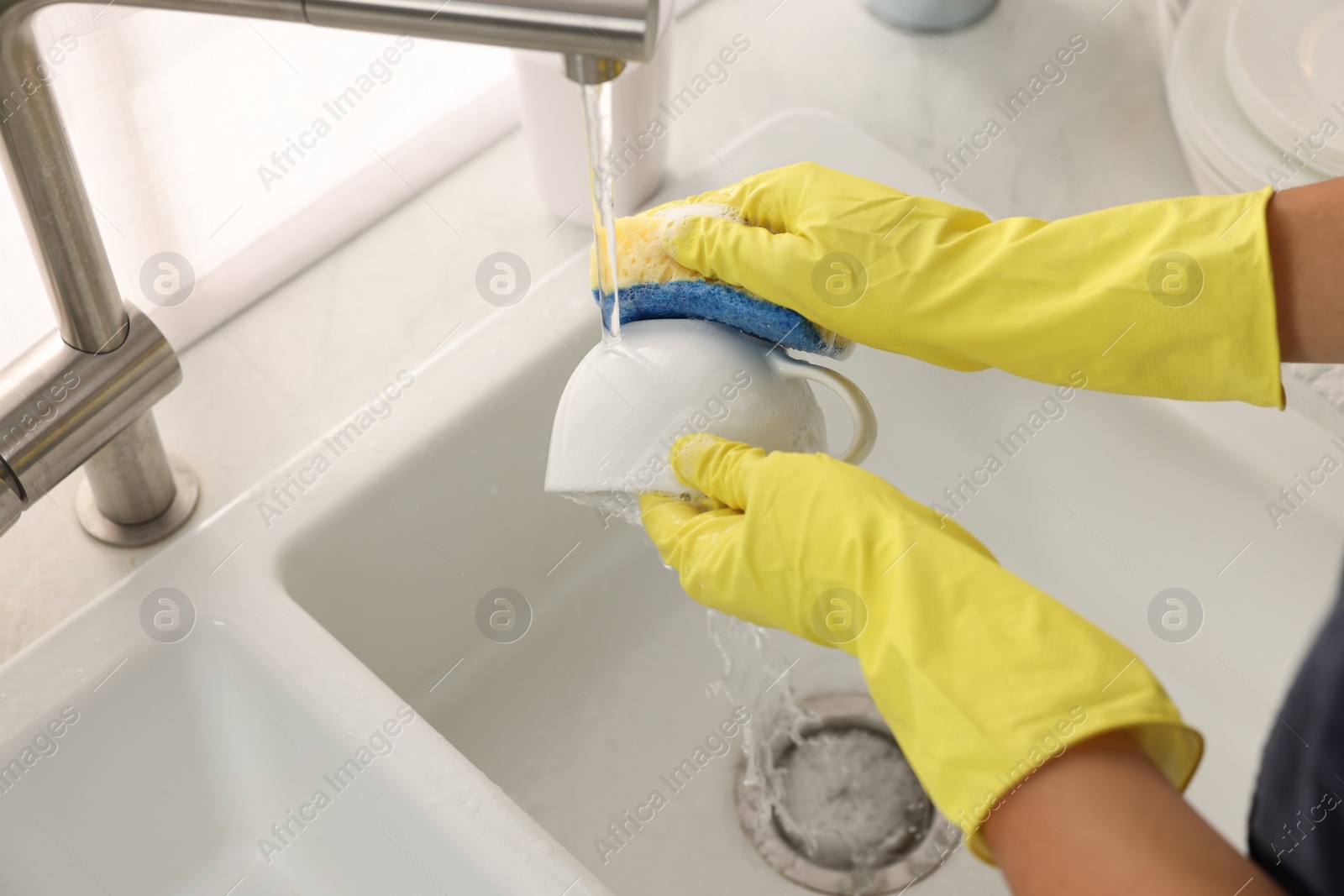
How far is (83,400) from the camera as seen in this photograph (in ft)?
1.82

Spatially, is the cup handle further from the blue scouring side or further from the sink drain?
the sink drain

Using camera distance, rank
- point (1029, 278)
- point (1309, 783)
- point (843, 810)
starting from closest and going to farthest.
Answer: point (1309, 783) → point (1029, 278) → point (843, 810)

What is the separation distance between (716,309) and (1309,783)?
36 centimetres

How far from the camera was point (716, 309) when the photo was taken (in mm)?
618

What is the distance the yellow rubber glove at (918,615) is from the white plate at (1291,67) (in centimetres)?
46

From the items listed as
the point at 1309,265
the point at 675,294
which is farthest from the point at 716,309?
the point at 1309,265

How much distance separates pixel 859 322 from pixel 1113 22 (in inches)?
23.1

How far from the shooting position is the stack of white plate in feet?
2.65

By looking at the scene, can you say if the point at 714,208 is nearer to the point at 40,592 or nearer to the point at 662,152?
the point at 662,152

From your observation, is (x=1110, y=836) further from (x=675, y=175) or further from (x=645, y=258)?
(x=675, y=175)

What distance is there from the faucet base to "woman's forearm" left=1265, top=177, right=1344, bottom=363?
62cm

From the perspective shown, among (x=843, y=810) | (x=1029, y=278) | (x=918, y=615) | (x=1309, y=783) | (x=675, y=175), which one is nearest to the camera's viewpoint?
(x=1309, y=783)

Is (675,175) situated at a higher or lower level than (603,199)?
lower

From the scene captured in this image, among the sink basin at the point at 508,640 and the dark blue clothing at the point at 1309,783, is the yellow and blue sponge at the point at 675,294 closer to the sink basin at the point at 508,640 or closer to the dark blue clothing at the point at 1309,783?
the sink basin at the point at 508,640
